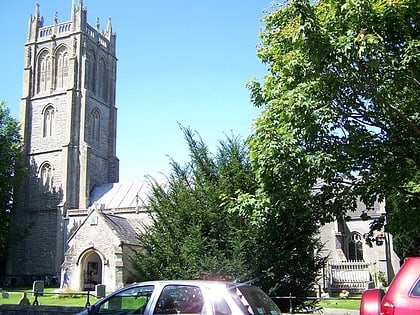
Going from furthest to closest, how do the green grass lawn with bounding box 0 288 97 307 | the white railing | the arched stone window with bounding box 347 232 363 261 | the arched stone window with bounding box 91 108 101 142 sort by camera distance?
the arched stone window with bounding box 91 108 101 142 < the arched stone window with bounding box 347 232 363 261 < the white railing < the green grass lawn with bounding box 0 288 97 307

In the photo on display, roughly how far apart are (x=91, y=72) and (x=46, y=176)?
551 inches

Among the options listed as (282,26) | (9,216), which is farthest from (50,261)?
(282,26)

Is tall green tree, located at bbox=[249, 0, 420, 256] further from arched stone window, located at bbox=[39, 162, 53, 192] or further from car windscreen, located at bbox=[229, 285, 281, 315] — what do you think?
arched stone window, located at bbox=[39, 162, 53, 192]

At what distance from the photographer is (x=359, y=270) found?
35688 millimetres

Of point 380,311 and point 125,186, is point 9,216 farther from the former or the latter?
point 380,311

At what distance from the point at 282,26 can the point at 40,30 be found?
5597 cm

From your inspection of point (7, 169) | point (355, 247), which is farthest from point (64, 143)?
point (355, 247)

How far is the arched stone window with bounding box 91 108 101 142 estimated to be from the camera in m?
58.6

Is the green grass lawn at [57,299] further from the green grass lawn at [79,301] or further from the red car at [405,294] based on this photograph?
the red car at [405,294]

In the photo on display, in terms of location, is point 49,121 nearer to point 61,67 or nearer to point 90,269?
point 61,67

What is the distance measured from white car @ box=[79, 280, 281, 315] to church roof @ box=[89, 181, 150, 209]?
1637 inches

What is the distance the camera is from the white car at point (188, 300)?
23.5 ft

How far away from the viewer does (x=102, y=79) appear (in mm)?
62750

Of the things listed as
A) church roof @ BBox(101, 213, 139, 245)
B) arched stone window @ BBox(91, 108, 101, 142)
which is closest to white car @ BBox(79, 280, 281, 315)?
church roof @ BBox(101, 213, 139, 245)
